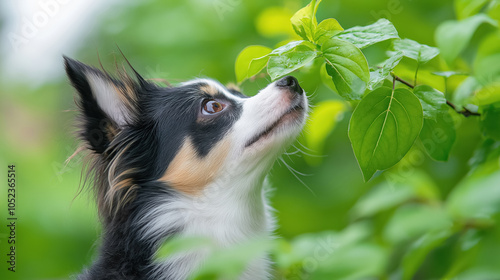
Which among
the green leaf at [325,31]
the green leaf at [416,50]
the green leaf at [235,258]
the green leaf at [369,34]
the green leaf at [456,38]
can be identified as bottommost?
the green leaf at [416,50]

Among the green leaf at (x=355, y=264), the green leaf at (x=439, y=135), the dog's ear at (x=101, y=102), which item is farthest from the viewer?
the dog's ear at (x=101, y=102)

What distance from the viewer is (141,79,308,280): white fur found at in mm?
3270

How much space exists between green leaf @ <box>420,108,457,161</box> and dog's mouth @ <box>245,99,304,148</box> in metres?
1.01

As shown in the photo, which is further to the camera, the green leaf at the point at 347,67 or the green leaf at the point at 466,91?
the green leaf at the point at 466,91

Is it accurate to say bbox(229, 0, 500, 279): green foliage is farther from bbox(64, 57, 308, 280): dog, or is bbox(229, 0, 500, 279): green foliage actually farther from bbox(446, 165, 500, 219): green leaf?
bbox(64, 57, 308, 280): dog

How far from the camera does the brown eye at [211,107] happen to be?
356 centimetres

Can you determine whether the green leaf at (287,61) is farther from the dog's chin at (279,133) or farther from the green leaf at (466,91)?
the dog's chin at (279,133)

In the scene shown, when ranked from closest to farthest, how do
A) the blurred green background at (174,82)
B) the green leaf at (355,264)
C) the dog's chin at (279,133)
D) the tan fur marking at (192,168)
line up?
the green leaf at (355,264) < the dog's chin at (279,133) < the tan fur marking at (192,168) < the blurred green background at (174,82)

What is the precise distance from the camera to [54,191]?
6.30m

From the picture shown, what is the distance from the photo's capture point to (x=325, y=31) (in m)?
Answer: 2.18

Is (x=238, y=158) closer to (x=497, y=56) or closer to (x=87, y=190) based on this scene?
(x=87, y=190)

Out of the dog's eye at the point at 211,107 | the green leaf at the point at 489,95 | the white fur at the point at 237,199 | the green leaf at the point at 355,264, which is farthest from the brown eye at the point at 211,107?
the green leaf at the point at 355,264

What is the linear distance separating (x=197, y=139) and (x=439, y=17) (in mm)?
2705

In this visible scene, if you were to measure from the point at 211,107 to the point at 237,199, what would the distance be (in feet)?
2.08
